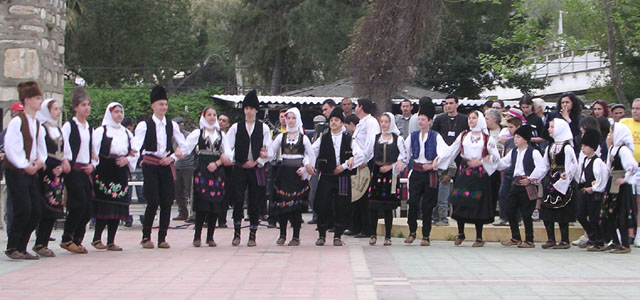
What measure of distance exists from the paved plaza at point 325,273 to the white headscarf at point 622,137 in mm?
1337

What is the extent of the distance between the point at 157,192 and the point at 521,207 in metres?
4.69

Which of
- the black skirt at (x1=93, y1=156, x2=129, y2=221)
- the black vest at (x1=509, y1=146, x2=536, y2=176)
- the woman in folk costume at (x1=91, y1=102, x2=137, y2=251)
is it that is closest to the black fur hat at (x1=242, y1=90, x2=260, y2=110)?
the woman in folk costume at (x1=91, y1=102, x2=137, y2=251)

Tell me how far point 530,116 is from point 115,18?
37836 millimetres

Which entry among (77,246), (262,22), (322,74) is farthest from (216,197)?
(322,74)

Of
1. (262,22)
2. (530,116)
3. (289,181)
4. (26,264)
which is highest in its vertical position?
(262,22)

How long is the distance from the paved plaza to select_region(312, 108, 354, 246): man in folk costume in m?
0.41

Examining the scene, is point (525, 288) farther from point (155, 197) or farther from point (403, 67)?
point (403, 67)

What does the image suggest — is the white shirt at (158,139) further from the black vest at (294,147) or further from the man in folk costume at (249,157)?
the black vest at (294,147)

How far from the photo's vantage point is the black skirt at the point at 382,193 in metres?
12.2

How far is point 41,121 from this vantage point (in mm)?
10242

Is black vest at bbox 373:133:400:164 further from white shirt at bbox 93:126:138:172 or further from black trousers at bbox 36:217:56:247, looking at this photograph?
black trousers at bbox 36:217:56:247

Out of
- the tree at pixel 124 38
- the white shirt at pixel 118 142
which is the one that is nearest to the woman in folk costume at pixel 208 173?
the white shirt at pixel 118 142

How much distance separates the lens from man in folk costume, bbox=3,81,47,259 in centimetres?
971

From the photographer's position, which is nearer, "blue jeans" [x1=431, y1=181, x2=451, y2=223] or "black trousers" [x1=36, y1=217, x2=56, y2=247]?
"black trousers" [x1=36, y1=217, x2=56, y2=247]
